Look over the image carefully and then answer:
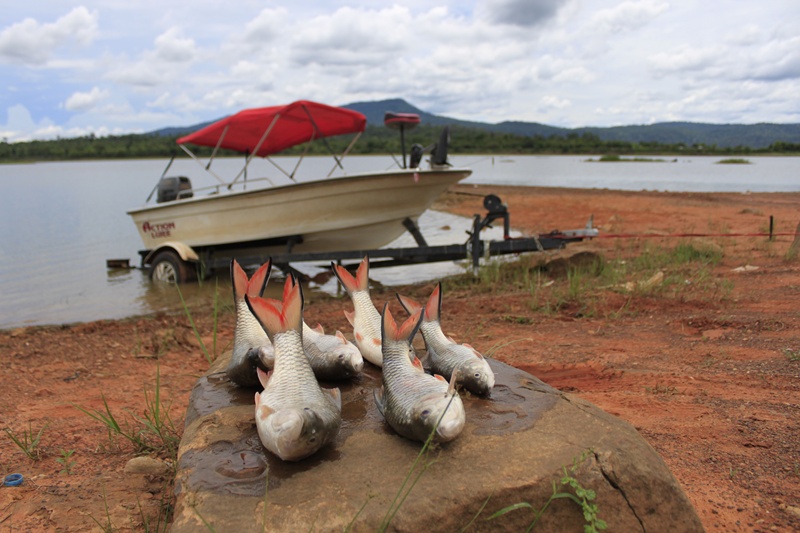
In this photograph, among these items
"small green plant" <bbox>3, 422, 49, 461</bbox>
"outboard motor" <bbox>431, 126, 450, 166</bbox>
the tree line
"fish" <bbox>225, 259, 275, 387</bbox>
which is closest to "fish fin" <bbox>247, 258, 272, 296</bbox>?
"fish" <bbox>225, 259, 275, 387</bbox>

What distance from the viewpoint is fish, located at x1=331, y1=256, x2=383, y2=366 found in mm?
3889

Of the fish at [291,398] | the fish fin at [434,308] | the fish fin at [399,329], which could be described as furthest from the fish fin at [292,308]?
the fish fin at [434,308]

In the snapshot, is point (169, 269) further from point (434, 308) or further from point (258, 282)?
point (434, 308)

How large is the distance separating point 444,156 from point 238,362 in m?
7.58

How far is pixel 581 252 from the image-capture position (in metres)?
9.83

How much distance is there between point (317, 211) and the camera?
34.9 feet

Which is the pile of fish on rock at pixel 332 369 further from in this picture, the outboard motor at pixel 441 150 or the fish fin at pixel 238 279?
the outboard motor at pixel 441 150

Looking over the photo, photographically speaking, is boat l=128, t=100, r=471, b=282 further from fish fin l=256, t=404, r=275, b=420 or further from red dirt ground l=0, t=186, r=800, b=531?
fish fin l=256, t=404, r=275, b=420

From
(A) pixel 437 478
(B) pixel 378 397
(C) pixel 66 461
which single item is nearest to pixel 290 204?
(C) pixel 66 461

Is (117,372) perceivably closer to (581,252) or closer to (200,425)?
(200,425)

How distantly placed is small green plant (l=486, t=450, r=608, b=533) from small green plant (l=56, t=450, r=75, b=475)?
2.66 metres

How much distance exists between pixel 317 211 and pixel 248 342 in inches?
284

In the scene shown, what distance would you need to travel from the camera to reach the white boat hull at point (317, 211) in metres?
10.3

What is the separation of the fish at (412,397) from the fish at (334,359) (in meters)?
0.33
